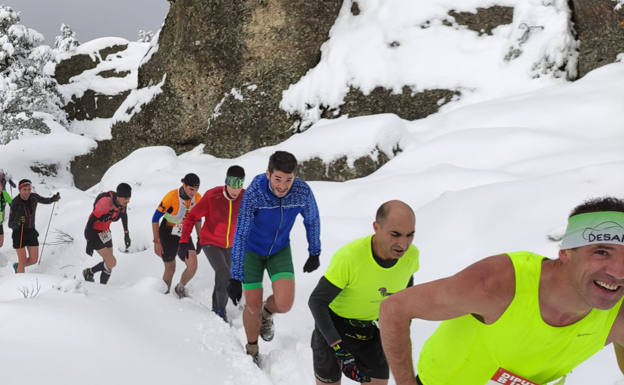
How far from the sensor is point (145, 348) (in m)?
3.58

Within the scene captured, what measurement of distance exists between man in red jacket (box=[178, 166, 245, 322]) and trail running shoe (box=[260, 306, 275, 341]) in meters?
1.09

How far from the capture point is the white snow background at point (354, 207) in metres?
3.38

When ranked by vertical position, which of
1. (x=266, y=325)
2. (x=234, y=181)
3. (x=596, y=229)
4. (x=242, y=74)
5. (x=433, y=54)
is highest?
(x=433, y=54)

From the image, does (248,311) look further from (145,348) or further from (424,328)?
(424,328)

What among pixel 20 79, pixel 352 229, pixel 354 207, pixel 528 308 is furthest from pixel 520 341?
pixel 20 79

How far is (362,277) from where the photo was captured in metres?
3.10

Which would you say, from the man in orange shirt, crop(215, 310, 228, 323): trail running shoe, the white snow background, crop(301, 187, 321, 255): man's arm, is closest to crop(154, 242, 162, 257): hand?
the man in orange shirt

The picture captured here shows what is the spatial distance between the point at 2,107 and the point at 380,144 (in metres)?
22.5

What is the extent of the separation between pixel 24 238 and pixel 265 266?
254 inches

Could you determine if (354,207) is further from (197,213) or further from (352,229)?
(197,213)

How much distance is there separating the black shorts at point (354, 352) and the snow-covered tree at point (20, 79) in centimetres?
2498

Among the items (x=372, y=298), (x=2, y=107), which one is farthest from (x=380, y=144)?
(x=2, y=107)

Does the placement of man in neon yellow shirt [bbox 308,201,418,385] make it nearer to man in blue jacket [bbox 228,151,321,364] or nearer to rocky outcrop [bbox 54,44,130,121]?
man in blue jacket [bbox 228,151,321,364]

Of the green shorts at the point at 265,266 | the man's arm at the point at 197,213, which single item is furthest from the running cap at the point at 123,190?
the green shorts at the point at 265,266
